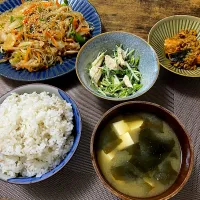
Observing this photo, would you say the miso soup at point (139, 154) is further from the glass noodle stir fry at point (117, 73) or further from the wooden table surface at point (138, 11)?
the wooden table surface at point (138, 11)

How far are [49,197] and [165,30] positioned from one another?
124 centimetres

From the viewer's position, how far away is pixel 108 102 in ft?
5.64

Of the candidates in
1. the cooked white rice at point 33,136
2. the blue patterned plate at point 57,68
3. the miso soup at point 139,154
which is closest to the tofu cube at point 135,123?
the miso soup at point 139,154

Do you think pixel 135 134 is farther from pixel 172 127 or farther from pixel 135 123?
pixel 172 127

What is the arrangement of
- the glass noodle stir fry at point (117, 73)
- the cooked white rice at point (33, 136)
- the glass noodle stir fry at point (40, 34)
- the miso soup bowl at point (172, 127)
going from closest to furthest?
the miso soup bowl at point (172, 127)
the cooked white rice at point (33, 136)
the glass noodle stir fry at point (117, 73)
the glass noodle stir fry at point (40, 34)

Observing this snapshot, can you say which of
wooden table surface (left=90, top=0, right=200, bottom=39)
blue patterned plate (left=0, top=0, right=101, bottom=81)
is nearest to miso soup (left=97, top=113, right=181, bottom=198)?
blue patterned plate (left=0, top=0, right=101, bottom=81)

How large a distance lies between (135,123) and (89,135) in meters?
0.29

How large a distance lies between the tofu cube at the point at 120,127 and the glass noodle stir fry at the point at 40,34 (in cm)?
64

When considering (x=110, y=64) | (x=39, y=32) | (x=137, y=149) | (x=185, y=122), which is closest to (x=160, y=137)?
(x=137, y=149)

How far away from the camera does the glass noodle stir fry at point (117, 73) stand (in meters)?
1.68

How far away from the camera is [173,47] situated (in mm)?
1819

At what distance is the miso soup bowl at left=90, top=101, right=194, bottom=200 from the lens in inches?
50.5

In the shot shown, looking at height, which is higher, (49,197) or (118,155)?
(118,155)

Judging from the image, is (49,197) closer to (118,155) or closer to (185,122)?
(118,155)
